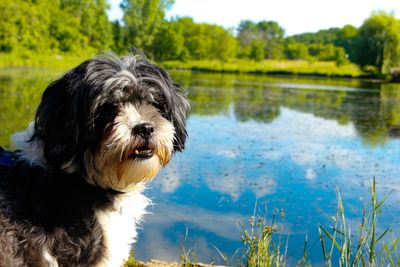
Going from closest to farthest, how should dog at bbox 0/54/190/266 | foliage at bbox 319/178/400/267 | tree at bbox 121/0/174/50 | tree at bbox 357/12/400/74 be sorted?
dog at bbox 0/54/190/266, foliage at bbox 319/178/400/267, tree at bbox 357/12/400/74, tree at bbox 121/0/174/50

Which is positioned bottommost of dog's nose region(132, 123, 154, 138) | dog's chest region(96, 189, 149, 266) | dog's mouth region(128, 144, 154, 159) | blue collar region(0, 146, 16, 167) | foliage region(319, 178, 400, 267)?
foliage region(319, 178, 400, 267)

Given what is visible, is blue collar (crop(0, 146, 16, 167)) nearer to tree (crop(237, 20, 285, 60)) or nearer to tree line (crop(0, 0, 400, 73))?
tree line (crop(0, 0, 400, 73))

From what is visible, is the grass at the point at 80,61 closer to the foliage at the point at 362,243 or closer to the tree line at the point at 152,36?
the tree line at the point at 152,36

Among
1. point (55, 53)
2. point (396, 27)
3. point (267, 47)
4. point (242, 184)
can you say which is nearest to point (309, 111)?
point (242, 184)

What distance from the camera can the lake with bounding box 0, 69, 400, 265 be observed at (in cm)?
650

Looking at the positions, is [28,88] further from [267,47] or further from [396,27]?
[267,47]

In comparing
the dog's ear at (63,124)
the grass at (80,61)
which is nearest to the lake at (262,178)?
the dog's ear at (63,124)

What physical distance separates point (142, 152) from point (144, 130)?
6.6 inches

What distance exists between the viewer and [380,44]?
211 feet

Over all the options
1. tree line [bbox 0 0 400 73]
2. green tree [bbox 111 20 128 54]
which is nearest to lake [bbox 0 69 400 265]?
tree line [bbox 0 0 400 73]

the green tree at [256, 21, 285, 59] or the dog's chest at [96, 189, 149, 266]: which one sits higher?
the green tree at [256, 21, 285, 59]

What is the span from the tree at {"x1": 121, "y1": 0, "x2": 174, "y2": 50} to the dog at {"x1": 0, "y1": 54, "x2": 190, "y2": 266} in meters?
78.4

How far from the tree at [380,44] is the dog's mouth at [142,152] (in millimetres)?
63813

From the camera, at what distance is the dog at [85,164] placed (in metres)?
2.73
